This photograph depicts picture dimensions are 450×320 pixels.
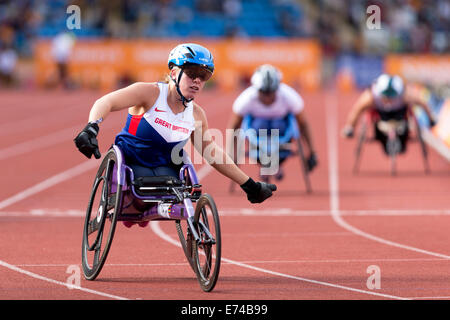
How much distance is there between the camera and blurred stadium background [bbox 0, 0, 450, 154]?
4497 centimetres

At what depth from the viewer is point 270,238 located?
11.9 meters

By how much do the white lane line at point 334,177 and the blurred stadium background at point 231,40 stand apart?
6.29 metres

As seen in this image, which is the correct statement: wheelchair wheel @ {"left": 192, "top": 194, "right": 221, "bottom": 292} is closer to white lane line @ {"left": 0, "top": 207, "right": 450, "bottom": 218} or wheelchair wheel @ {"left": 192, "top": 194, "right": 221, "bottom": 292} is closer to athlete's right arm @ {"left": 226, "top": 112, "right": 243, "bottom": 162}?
white lane line @ {"left": 0, "top": 207, "right": 450, "bottom": 218}

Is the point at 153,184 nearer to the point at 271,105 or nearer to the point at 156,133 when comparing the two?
the point at 156,133

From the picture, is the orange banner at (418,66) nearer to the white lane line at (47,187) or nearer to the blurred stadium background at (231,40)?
the blurred stadium background at (231,40)

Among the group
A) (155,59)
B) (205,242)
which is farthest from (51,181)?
(155,59)

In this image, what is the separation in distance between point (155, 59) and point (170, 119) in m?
36.7

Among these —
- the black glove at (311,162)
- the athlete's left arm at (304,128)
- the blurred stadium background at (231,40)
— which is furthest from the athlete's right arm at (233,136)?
the blurred stadium background at (231,40)

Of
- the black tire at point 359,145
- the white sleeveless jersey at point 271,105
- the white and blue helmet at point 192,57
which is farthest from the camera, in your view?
the black tire at point 359,145

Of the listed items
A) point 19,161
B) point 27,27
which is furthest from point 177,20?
point 19,161

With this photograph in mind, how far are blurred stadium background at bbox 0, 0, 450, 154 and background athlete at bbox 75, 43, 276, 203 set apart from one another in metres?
34.7

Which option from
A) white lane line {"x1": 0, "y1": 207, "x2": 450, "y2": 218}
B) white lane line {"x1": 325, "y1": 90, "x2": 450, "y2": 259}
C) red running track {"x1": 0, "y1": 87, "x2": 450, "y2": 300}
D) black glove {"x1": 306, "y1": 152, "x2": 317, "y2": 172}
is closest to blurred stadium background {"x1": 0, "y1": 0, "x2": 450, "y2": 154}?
white lane line {"x1": 325, "y1": 90, "x2": 450, "y2": 259}

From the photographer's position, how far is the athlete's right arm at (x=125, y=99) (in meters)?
8.39
